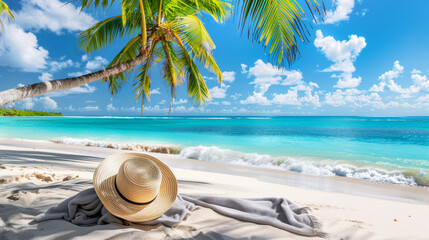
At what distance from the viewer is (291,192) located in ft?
13.7

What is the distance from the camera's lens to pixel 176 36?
516 centimetres

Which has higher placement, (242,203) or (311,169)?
(242,203)

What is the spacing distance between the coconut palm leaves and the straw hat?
150 cm

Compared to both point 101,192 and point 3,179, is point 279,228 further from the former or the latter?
point 3,179

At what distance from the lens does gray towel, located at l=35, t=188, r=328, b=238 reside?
2.06m

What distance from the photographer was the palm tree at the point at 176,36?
2.42 meters

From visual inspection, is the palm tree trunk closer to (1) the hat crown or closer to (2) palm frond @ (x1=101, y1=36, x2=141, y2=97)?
(1) the hat crown

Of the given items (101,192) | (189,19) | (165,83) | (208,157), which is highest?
(189,19)

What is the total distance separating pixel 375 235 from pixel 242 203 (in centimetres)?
118

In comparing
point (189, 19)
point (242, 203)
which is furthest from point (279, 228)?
point (189, 19)

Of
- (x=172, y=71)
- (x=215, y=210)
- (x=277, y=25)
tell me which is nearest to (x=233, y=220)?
(x=215, y=210)

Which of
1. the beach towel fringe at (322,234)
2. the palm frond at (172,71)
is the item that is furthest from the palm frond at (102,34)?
the beach towel fringe at (322,234)

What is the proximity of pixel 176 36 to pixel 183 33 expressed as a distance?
0.37 meters

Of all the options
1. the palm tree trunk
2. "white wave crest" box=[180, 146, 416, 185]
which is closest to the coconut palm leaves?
the palm tree trunk
